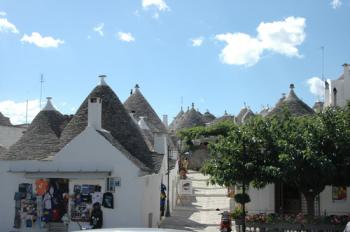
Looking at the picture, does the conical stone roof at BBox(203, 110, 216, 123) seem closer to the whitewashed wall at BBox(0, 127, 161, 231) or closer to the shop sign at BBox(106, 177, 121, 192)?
the whitewashed wall at BBox(0, 127, 161, 231)

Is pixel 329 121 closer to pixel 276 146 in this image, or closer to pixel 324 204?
pixel 276 146

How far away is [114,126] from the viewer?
2178 centimetres

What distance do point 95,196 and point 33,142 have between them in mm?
4357

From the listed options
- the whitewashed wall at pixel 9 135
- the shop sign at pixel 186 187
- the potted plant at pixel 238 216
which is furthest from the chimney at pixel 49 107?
the whitewashed wall at pixel 9 135

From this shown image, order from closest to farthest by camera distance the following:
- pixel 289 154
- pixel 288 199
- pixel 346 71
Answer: pixel 289 154 → pixel 288 199 → pixel 346 71

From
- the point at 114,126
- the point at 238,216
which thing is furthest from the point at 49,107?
the point at 238,216

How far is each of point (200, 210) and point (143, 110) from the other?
8.67 meters

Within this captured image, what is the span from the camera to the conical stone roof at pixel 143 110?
33250mm

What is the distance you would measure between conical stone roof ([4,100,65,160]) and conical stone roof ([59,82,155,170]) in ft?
2.01

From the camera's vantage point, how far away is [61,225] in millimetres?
19266

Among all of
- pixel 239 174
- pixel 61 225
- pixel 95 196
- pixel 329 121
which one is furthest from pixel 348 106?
pixel 61 225

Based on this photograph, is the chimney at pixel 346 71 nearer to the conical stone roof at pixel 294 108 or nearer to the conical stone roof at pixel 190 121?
the conical stone roof at pixel 294 108

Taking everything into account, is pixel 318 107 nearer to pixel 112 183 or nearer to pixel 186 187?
pixel 186 187

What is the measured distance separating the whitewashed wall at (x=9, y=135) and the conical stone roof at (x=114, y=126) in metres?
16.1
